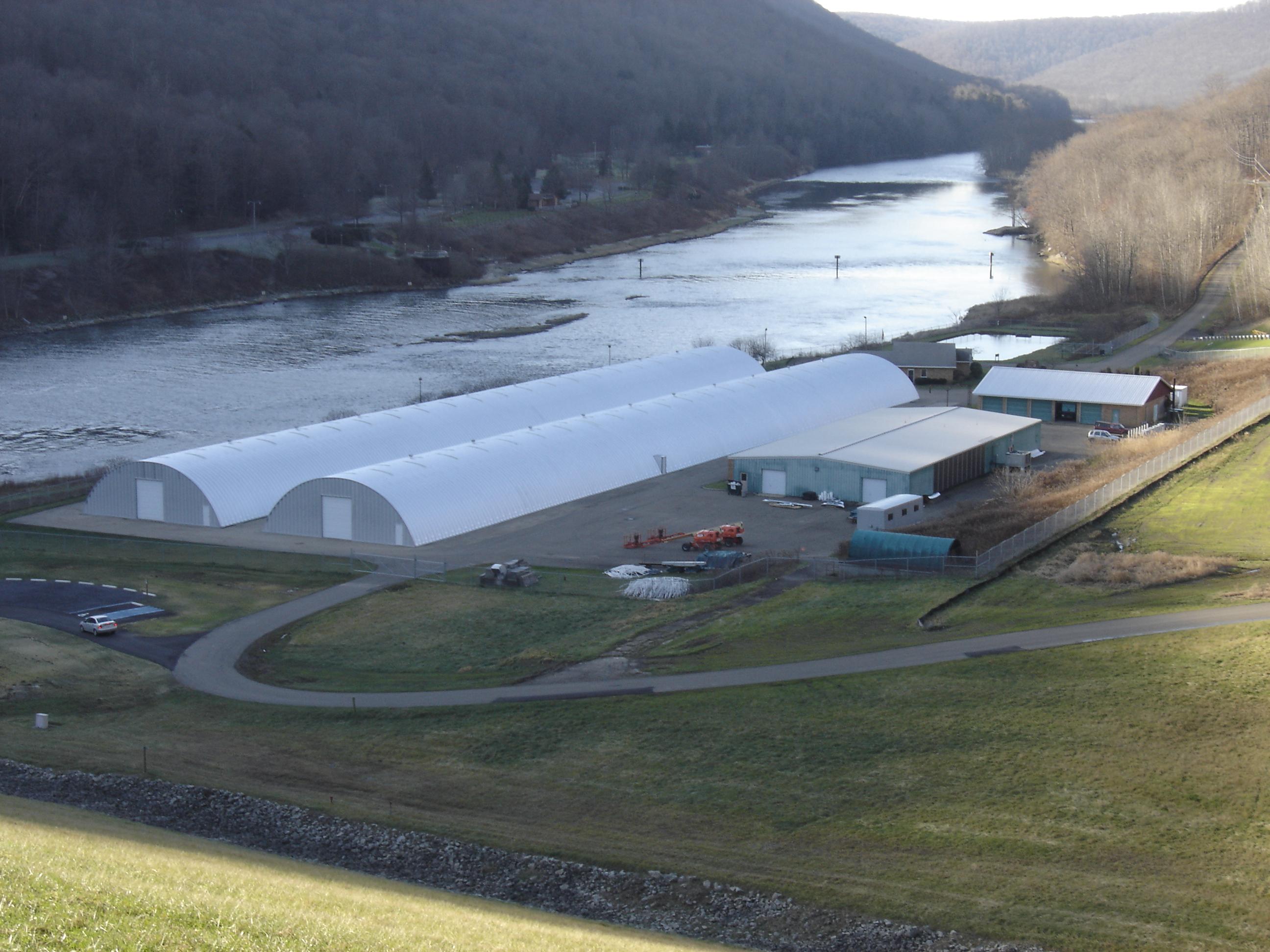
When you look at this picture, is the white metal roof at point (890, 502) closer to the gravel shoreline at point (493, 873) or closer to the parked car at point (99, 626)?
the parked car at point (99, 626)

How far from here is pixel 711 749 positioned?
23141 millimetres

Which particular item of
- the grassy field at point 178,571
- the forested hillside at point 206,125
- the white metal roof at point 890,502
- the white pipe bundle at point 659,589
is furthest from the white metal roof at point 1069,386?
the forested hillside at point 206,125

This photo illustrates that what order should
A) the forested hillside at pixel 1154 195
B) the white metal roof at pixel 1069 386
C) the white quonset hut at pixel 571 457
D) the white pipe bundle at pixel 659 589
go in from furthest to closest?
the forested hillside at pixel 1154 195 < the white metal roof at pixel 1069 386 < the white quonset hut at pixel 571 457 < the white pipe bundle at pixel 659 589

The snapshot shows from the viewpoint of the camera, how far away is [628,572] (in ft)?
117

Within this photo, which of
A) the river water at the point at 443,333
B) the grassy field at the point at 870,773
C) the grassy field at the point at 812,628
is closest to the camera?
the grassy field at the point at 870,773

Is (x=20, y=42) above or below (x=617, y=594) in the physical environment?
above

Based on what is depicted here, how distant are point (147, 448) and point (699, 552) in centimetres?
3114

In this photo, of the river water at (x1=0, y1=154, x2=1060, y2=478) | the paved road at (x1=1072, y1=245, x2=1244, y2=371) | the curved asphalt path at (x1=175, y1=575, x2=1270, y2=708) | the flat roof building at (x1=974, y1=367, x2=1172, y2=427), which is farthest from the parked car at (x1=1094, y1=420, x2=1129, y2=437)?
the curved asphalt path at (x1=175, y1=575, x2=1270, y2=708)

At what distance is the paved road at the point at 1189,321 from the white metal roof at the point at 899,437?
1802cm

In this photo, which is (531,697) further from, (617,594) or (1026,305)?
(1026,305)

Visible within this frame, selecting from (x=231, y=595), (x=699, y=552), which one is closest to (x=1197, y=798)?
(x=699, y=552)

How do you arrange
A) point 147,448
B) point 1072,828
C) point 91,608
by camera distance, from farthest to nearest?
point 147,448 < point 91,608 < point 1072,828

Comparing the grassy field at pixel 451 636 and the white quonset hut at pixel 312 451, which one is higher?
the white quonset hut at pixel 312 451

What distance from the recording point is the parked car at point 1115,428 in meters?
53.6
